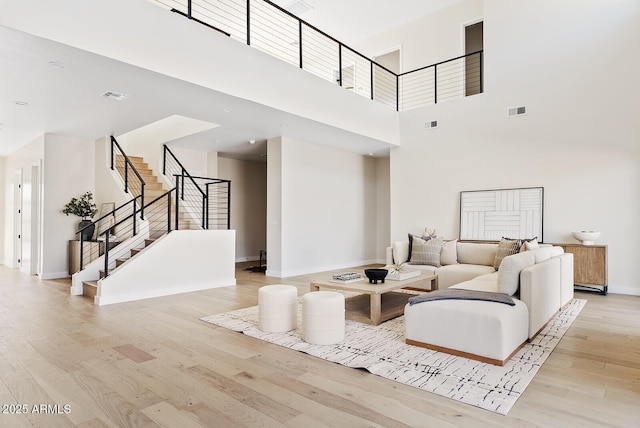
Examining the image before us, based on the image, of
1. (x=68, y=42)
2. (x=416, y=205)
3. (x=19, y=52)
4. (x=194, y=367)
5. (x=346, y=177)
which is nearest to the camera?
(x=194, y=367)

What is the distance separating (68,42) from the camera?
12.0 ft

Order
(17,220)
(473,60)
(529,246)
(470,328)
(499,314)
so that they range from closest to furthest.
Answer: (499,314), (470,328), (529,246), (473,60), (17,220)

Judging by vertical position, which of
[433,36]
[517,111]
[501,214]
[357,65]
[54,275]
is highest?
[433,36]

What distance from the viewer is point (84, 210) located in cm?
781

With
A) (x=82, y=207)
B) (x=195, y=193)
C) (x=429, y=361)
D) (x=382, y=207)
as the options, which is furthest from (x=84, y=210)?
(x=429, y=361)

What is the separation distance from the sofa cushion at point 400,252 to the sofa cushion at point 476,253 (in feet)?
3.02

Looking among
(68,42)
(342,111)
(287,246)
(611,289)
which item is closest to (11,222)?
(287,246)

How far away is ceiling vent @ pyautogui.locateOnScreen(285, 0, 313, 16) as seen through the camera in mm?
7997

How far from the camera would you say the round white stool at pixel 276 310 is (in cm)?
384

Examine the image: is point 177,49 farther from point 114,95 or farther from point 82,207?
point 82,207

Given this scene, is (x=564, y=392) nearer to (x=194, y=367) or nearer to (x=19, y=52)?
(x=194, y=367)

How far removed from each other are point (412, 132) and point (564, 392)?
22.2 feet

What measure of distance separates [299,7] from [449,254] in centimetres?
607

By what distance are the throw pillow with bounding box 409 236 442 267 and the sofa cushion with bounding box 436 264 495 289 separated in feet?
1.66
